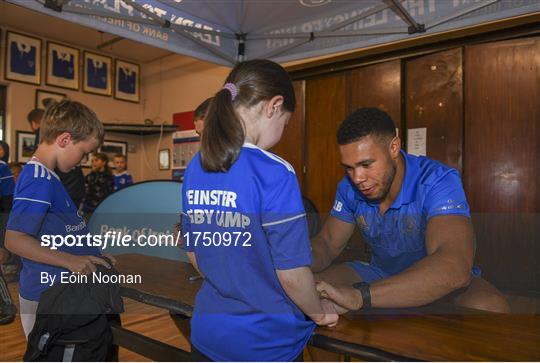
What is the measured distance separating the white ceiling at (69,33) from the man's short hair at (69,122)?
3842 millimetres

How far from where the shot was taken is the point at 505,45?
2.53 metres

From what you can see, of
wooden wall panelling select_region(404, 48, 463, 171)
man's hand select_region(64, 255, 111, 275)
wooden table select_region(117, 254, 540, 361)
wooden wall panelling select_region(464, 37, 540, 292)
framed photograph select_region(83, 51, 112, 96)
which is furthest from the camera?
framed photograph select_region(83, 51, 112, 96)

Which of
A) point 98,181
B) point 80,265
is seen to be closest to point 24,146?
point 98,181

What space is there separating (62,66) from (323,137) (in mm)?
4401

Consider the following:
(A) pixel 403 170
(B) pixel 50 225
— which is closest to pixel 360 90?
(A) pixel 403 170

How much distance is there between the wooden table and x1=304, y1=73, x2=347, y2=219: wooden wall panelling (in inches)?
94.8

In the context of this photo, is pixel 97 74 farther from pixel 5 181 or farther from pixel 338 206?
pixel 338 206

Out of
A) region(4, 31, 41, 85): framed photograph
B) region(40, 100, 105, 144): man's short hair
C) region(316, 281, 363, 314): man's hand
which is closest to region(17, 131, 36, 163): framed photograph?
region(4, 31, 41, 85): framed photograph

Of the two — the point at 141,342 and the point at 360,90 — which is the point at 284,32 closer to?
the point at 360,90

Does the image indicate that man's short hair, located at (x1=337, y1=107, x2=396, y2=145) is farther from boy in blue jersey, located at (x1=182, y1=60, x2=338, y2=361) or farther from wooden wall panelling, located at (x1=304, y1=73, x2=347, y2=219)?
wooden wall panelling, located at (x1=304, y1=73, x2=347, y2=219)

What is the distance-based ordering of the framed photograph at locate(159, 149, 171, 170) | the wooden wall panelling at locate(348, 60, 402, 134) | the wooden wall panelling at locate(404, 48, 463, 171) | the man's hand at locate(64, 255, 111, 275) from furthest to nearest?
the framed photograph at locate(159, 149, 171, 170)
the wooden wall panelling at locate(348, 60, 402, 134)
the wooden wall panelling at locate(404, 48, 463, 171)
the man's hand at locate(64, 255, 111, 275)

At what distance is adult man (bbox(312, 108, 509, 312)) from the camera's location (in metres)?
1.03

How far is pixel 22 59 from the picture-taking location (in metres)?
5.43

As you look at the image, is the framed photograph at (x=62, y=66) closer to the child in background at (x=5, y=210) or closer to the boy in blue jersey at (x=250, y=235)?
the child in background at (x=5, y=210)
